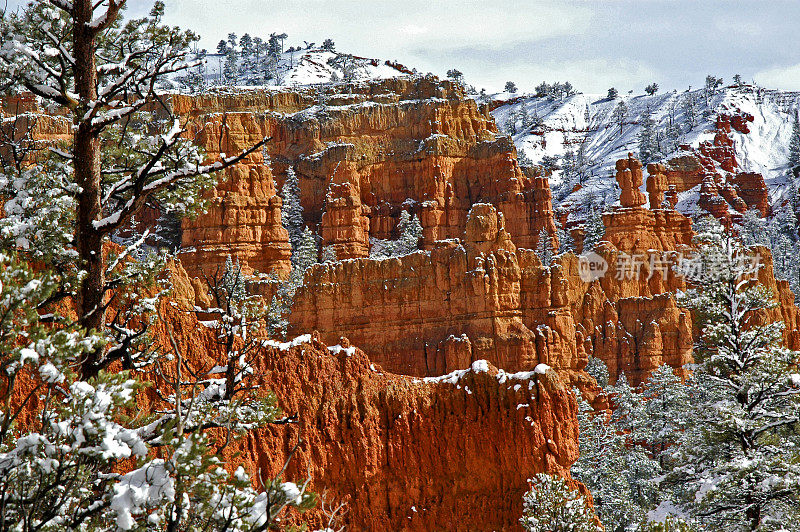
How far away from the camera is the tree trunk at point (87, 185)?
952 centimetres

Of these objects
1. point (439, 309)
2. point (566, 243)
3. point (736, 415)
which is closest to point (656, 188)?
point (566, 243)

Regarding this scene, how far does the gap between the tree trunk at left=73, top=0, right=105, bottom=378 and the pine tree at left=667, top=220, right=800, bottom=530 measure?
47.5ft

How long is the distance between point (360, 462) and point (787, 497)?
43.6ft

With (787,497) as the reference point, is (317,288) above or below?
above

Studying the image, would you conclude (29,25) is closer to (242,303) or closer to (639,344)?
(242,303)

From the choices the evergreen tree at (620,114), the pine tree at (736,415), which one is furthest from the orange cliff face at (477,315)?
the evergreen tree at (620,114)

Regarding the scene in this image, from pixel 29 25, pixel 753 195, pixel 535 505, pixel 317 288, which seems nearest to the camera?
pixel 29 25

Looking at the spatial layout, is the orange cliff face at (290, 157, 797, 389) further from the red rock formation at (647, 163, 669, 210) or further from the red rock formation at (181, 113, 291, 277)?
the red rock formation at (647, 163, 669, 210)

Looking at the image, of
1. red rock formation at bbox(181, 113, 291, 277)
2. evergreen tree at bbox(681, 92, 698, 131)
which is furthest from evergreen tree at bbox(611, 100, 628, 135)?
red rock formation at bbox(181, 113, 291, 277)

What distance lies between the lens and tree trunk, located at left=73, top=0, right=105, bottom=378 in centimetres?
952

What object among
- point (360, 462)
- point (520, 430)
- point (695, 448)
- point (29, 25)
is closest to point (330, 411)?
point (360, 462)

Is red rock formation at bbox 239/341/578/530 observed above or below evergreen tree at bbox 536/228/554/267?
below

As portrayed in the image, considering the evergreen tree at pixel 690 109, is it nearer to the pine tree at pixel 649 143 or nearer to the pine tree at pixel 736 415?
the pine tree at pixel 649 143

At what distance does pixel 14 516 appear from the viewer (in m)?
7.78
